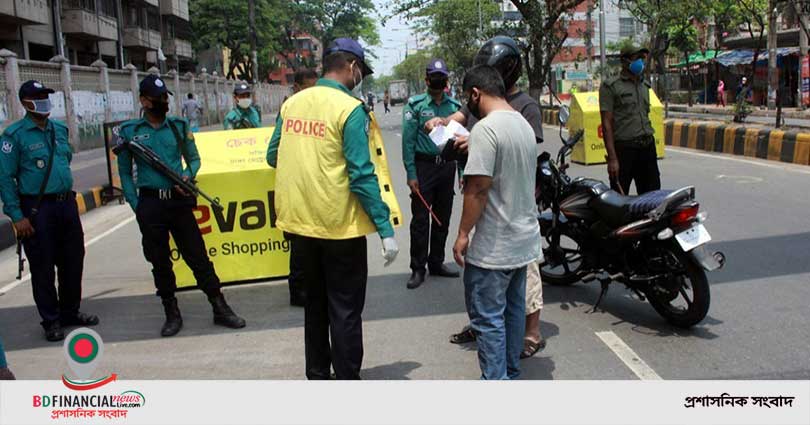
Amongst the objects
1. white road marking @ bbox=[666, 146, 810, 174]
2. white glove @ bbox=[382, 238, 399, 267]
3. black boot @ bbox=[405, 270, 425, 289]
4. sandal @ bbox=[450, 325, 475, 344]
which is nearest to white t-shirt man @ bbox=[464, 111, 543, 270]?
white glove @ bbox=[382, 238, 399, 267]

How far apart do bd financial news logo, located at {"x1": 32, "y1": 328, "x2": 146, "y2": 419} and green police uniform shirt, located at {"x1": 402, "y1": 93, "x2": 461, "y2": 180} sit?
3.08 metres

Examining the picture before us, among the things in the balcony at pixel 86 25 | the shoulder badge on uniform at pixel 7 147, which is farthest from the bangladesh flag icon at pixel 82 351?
the balcony at pixel 86 25

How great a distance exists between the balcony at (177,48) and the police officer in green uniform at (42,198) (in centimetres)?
4523

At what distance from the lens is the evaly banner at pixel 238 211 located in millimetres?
6016

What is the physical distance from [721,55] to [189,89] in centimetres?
2838

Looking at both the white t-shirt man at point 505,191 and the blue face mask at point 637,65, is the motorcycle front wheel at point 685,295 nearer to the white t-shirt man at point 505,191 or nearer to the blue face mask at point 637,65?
the white t-shirt man at point 505,191

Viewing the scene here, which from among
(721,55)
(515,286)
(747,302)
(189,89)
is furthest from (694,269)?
(721,55)

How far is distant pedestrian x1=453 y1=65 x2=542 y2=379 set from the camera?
326 cm

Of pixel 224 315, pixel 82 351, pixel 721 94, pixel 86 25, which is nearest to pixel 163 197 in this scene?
pixel 224 315

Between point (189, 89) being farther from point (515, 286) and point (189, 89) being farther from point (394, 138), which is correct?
point (515, 286)

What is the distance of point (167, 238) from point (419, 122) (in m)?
2.17

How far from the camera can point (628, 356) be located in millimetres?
4219

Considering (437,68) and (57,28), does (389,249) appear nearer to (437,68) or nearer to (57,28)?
(437,68)

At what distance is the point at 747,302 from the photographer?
16.7 ft
